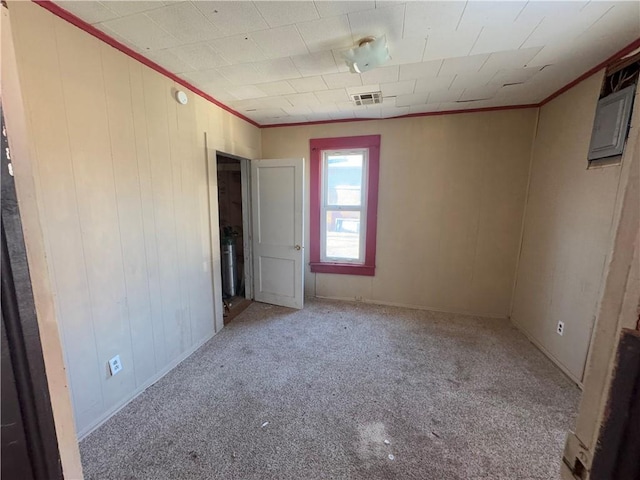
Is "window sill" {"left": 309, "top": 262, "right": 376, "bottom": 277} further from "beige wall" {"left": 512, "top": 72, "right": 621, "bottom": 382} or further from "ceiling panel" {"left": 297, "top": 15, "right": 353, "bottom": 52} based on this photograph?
"ceiling panel" {"left": 297, "top": 15, "right": 353, "bottom": 52}

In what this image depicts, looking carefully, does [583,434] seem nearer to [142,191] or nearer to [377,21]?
[377,21]

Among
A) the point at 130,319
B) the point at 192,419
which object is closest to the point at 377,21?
the point at 130,319

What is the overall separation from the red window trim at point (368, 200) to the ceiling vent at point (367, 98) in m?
0.57

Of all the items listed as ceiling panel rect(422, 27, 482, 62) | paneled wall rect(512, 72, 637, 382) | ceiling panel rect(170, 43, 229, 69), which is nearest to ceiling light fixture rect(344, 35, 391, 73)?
ceiling panel rect(422, 27, 482, 62)

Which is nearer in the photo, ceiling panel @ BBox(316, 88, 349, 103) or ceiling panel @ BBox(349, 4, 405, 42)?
ceiling panel @ BBox(349, 4, 405, 42)

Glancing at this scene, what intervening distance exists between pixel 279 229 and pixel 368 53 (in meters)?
2.12

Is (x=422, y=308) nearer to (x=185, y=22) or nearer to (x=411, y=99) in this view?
(x=411, y=99)

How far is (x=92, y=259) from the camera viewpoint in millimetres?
1620

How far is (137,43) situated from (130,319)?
1795 millimetres

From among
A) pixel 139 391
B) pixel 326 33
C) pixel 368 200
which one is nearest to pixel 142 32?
pixel 326 33

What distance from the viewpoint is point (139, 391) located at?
6.43 ft

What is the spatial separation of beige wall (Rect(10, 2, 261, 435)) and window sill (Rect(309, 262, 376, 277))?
5.22ft

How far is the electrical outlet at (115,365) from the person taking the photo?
5.77ft

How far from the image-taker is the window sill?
11.5ft
